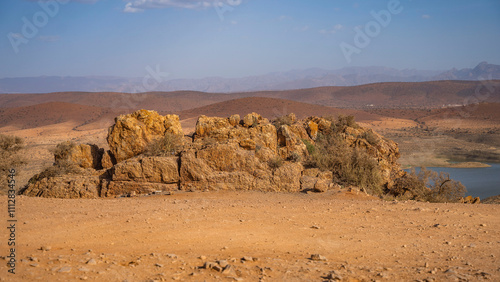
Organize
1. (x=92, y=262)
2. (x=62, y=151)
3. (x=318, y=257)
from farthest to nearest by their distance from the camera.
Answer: (x=62, y=151) < (x=318, y=257) < (x=92, y=262)

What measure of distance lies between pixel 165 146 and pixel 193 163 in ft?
4.58

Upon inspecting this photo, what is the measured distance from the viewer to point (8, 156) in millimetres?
11820

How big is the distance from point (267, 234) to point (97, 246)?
271cm

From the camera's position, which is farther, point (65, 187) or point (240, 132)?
point (240, 132)

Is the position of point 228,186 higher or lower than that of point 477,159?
higher

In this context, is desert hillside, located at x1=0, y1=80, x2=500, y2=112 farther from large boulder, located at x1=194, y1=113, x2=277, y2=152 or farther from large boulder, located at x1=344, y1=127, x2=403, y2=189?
large boulder, located at x1=344, y1=127, x2=403, y2=189

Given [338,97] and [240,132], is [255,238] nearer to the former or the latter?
[240,132]

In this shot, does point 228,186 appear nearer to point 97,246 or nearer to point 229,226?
point 229,226

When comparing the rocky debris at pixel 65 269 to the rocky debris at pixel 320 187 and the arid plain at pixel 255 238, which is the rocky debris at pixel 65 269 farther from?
the rocky debris at pixel 320 187

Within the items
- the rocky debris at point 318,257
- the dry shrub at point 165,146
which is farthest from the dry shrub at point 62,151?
the rocky debris at point 318,257

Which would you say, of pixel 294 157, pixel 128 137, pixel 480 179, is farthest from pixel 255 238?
pixel 480 179

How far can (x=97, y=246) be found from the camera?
18.9ft

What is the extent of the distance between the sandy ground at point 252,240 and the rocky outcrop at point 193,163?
5.32 ft

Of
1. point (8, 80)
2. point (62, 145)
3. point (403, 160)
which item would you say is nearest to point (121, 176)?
point (62, 145)
